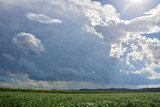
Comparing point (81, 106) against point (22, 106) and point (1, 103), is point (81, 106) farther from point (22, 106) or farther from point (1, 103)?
point (1, 103)

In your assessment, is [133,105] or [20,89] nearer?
[133,105]

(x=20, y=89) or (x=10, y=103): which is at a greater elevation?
(x=20, y=89)

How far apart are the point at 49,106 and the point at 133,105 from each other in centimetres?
1013

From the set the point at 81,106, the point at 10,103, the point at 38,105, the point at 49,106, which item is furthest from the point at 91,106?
the point at 10,103

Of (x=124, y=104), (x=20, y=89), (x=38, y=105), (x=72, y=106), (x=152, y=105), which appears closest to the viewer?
(x=72, y=106)

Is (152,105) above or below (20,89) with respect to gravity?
below

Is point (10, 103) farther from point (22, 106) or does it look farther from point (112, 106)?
point (112, 106)

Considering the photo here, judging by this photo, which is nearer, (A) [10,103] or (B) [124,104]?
(B) [124,104]

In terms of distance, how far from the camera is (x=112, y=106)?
31.6m

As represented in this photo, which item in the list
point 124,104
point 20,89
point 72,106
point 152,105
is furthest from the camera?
point 20,89

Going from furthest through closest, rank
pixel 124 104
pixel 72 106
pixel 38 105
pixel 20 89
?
pixel 20 89 → pixel 124 104 → pixel 38 105 → pixel 72 106

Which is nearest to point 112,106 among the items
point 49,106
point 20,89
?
point 49,106

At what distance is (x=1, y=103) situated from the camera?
3688cm

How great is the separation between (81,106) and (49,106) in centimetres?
281
